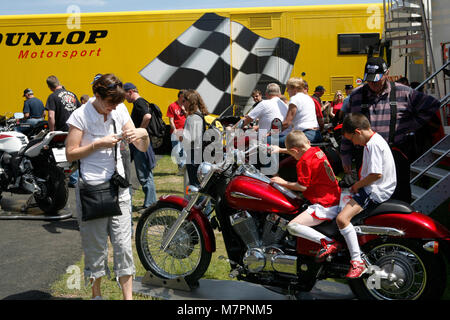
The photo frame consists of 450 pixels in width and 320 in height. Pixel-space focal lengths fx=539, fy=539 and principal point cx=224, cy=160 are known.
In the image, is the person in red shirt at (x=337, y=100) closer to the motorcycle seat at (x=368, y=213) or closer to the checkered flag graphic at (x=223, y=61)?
the checkered flag graphic at (x=223, y=61)

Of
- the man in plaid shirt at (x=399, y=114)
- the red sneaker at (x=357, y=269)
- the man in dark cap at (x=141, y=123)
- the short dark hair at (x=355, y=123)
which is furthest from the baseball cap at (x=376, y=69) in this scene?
the man in dark cap at (x=141, y=123)

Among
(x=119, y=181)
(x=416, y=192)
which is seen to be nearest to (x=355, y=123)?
(x=119, y=181)

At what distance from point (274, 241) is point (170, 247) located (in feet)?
3.12

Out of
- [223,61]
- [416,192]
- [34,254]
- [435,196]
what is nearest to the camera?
[435,196]

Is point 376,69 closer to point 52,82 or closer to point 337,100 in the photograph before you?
point 52,82

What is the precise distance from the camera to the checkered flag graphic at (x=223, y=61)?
1323 cm

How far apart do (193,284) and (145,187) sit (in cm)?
302

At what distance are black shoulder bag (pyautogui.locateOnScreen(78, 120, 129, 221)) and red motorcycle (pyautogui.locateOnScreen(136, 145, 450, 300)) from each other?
0.80 m

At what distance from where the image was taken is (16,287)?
15.2 ft

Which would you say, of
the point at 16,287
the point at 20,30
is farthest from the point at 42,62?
the point at 16,287

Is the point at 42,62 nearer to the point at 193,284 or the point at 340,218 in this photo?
the point at 193,284

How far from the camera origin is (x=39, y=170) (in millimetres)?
7406

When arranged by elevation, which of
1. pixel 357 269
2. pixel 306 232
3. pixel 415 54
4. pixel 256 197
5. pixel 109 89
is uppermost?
pixel 415 54

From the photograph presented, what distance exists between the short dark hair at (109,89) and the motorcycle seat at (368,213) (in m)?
1.69
